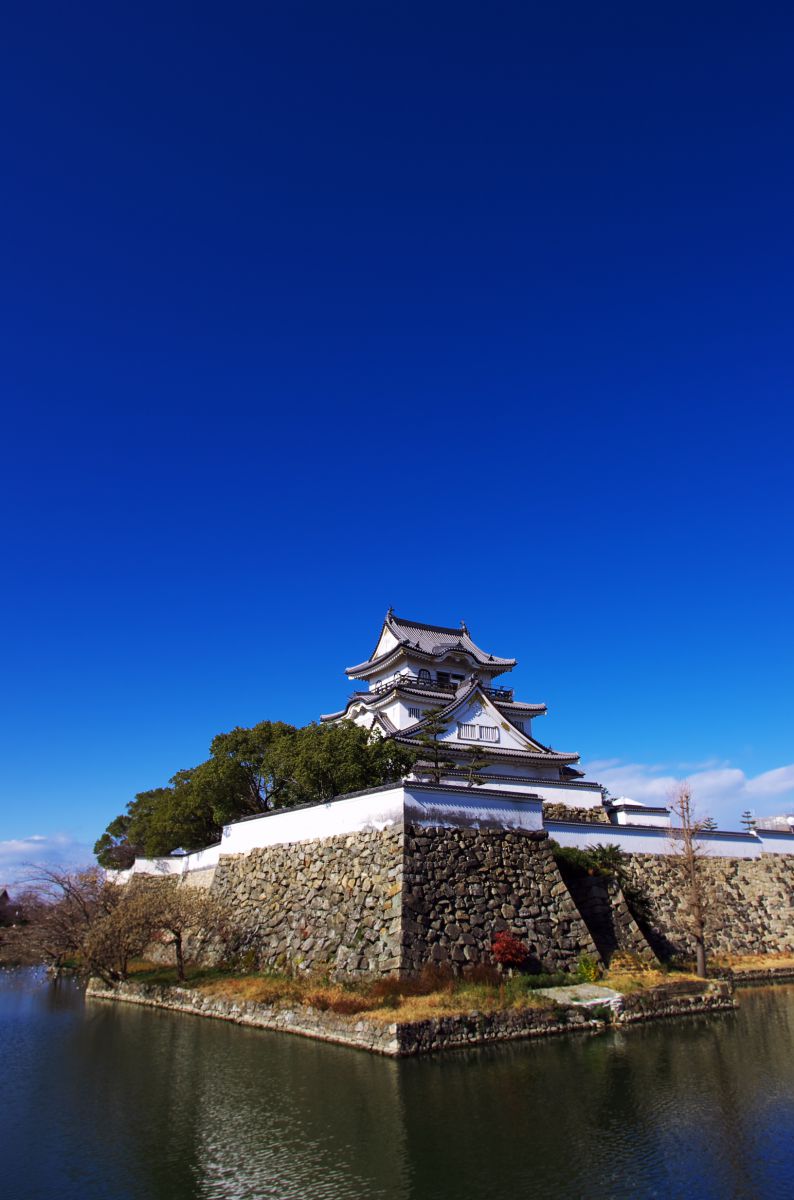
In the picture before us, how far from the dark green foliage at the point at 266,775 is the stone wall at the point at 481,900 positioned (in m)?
4.80

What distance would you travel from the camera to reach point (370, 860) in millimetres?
17625

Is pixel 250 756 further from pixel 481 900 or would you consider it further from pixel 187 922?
pixel 481 900

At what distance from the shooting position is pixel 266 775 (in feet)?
88.8

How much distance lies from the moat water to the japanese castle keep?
286cm

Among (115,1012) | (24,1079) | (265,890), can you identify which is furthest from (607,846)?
(24,1079)

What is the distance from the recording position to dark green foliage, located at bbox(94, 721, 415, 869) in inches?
940

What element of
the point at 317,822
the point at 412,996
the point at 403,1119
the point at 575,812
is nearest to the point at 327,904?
the point at 317,822

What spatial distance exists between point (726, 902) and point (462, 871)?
13452mm

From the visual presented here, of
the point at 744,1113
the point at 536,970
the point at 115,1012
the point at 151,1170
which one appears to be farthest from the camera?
the point at 115,1012

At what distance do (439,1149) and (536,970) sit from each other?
28.4 ft

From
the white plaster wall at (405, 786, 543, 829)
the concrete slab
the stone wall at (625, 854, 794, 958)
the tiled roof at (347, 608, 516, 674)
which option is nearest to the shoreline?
the concrete slab

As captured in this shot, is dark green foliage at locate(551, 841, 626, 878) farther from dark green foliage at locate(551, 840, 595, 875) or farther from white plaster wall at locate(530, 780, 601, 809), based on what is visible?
white plaster wall at locate(530, 780, 601, 809)

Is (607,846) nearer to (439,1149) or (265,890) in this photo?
(265,890)

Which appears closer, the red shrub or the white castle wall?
the red shrub
